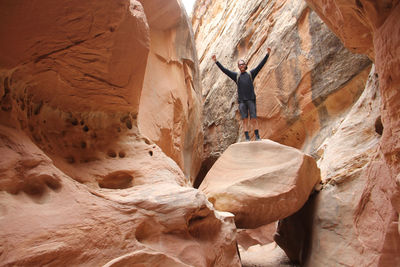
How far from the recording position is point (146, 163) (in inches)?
152

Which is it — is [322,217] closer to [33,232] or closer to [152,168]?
[152,168]

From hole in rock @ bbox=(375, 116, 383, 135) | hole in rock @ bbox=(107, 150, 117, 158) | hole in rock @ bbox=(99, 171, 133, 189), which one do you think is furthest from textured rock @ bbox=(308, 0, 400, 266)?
hole in rock @ bbox=(107, 150, 117, 158)

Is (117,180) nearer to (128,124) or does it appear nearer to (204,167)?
(128,124)

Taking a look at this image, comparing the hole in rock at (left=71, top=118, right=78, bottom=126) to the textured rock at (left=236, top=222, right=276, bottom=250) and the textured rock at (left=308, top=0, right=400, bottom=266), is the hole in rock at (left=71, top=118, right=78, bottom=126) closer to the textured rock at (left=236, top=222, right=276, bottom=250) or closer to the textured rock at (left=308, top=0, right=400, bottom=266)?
the textured rock at (left=308, top=0, right=400, bottom=266)

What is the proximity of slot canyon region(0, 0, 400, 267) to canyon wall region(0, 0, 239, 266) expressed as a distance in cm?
1

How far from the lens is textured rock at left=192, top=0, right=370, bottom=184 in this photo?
25.3ft

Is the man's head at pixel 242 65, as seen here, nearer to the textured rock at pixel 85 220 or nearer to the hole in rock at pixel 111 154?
the hole in rock at pixel 111 154

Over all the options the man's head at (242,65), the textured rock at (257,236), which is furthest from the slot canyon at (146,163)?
the textured rock at (257,236)

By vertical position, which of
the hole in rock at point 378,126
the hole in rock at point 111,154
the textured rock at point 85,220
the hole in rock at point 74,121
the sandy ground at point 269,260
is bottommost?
the sandy ground at point 269,260

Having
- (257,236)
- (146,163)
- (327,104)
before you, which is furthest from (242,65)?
(257,236)

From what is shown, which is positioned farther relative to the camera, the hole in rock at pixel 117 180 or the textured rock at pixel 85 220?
the hole in rock at pixel 117 180

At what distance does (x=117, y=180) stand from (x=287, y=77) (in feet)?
22.0

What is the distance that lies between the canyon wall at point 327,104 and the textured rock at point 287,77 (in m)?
0.03

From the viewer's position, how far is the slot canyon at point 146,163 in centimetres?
237
